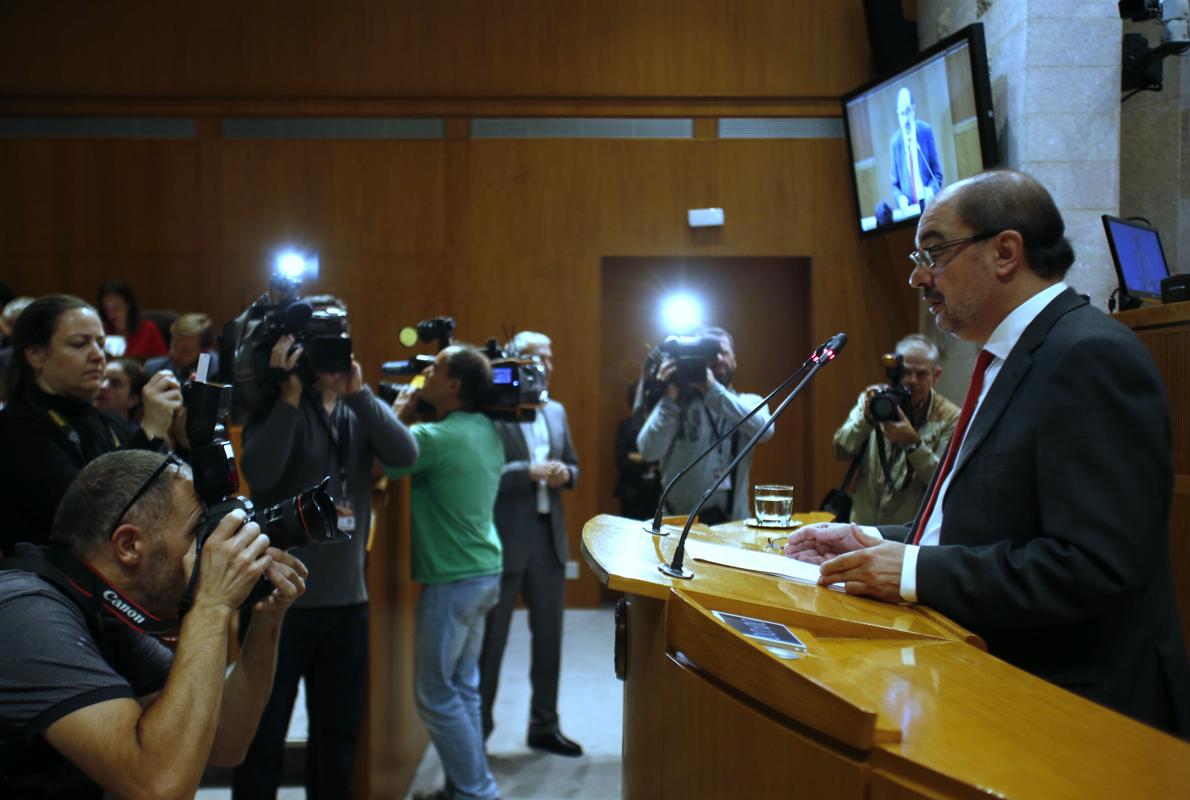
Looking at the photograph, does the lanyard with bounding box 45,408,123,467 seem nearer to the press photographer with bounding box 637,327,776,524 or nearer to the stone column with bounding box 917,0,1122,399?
the press photographer with bounding box 637,327,776,524

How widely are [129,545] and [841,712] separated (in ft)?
3.72

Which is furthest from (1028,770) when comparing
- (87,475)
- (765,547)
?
(87,475)

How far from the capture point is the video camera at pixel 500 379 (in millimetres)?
3262

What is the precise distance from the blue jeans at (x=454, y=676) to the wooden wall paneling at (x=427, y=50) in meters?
4.05

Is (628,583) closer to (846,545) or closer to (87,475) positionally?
(846,545)

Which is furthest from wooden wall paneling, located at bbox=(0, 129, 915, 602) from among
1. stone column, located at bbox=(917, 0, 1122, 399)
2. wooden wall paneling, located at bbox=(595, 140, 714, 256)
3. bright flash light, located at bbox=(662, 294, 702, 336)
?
stone column, located at bbox=(917, 0, 1122, 399)

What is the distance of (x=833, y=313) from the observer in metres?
6.16

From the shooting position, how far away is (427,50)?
619 centimetres

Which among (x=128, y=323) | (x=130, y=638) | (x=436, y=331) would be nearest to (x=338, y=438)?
(x=436, y=331)

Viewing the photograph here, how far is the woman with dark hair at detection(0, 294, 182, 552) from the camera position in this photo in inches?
90.7

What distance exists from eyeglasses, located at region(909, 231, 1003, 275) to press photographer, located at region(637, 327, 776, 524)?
6.18 ft

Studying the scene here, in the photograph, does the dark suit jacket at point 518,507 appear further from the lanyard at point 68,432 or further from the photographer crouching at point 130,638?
the photographer crouching at point 130,638

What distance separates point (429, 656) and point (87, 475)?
1.73 meters

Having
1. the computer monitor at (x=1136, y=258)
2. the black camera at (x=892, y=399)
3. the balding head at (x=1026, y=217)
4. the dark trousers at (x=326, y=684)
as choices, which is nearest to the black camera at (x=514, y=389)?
the dark trousers at (x=326, y=684)
